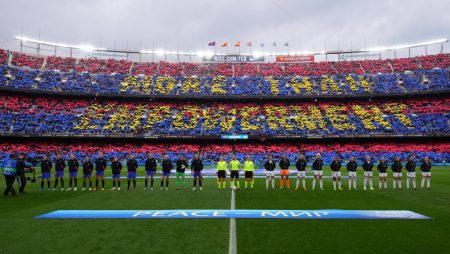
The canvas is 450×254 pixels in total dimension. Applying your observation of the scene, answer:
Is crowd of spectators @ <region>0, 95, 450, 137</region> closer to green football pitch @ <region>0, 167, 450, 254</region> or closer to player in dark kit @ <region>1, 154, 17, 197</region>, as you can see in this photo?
player in dark kit @ <region>1, 154, 17, 197</region>

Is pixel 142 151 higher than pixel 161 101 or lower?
lower

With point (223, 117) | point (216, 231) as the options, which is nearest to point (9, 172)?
point (216, 231)

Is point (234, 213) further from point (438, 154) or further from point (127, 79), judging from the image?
point (127, 79)

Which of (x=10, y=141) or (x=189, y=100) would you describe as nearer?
(x=10, y=141)

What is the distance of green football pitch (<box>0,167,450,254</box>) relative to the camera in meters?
7.38

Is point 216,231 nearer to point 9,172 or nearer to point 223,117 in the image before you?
point 9,172

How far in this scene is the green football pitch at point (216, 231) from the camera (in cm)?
738

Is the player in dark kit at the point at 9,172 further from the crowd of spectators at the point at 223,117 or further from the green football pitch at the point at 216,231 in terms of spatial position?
the crowd of spectators at the point at 223,117

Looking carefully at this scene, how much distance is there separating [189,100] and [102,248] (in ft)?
174

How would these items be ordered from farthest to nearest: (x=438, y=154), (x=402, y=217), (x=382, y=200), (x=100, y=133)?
1. (x=100, y=133)
2. (x=438, y=154)
3. (x=382, y=200)
4. (x=402, y=217)

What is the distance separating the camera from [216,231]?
8852 millimetres

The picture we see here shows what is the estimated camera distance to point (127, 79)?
59.7 meters

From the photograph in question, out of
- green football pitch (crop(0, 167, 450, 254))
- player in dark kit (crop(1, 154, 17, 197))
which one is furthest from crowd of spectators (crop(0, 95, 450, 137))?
green football pitch (crop(0, 167, 450, 254))

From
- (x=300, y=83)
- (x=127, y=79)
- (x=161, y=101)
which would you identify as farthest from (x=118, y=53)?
(x=300, y=83)
